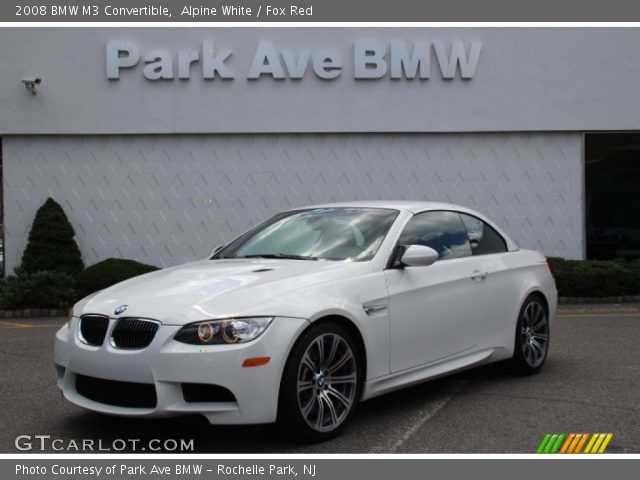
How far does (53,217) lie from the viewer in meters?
14.5

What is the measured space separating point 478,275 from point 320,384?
205 cm

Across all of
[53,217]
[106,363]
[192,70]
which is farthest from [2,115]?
[106,363]

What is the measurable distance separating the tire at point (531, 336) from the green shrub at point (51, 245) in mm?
9940

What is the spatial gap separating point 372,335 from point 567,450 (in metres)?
1.39

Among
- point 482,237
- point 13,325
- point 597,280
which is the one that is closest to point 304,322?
point 482,237

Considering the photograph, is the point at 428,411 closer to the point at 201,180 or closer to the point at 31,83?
the point at 201,180

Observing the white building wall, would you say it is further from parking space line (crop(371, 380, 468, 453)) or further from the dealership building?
parking space line (crop(371, 380, 468, 453))

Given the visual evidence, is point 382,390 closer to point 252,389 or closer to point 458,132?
point 252,389

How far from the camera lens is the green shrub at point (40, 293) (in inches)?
477

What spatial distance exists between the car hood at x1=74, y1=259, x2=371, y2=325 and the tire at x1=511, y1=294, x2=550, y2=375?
81.8 inches

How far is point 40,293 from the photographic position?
39.7 ft

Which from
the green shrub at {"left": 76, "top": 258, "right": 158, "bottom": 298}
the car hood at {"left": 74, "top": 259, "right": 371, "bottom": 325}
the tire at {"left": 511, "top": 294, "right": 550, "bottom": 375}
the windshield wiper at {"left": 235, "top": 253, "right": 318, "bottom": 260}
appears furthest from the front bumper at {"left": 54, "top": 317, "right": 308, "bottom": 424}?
the green shrub at {"left": 76, "top": 258, "right": 158, "bottom": 298}

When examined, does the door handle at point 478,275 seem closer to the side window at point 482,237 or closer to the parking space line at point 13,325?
the side window at point 482,237

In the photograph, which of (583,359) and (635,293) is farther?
(635,293)
